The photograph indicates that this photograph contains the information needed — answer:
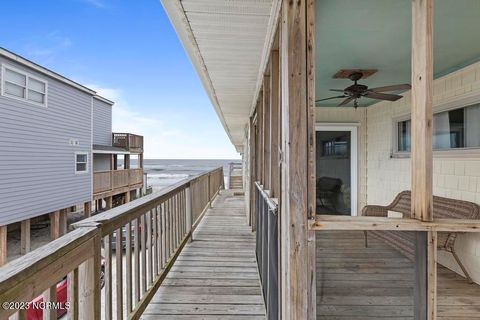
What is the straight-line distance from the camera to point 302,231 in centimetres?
145

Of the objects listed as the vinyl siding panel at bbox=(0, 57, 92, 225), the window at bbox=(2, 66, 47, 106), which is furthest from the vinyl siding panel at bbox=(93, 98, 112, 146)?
the window at bbox=(2, 66, 47, 106)

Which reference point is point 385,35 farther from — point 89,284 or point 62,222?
point 62,222

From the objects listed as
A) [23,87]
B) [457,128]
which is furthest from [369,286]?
[23,87]

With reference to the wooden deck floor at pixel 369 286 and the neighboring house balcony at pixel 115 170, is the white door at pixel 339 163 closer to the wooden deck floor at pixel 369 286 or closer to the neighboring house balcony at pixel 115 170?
the wooden deck floor at pixel 369 286

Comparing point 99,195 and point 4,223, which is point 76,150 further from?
point 4,223

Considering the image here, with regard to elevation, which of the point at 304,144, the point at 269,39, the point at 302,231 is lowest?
the point at 302,231

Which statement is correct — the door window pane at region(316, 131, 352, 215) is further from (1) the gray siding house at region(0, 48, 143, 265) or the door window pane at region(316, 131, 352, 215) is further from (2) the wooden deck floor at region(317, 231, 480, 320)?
(1) the gray siding house at region(0, 48, 143, 265)

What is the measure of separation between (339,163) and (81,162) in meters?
11.0

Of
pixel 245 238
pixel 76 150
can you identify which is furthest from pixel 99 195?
pixel 245 238

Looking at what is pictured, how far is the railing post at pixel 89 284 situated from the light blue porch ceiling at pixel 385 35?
2148 mm

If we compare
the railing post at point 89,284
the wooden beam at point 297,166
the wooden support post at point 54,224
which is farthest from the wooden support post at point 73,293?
the wooden support post at point 54,224

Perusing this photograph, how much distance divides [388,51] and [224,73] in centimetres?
178

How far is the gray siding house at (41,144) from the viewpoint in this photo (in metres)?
8.20

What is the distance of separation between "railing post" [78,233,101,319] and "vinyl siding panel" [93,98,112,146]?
14.9m
